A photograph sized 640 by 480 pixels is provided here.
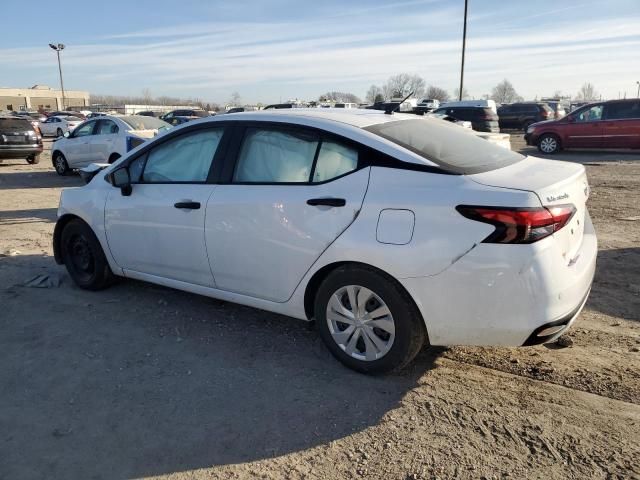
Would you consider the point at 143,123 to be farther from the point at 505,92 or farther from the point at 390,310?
the point at 505,92

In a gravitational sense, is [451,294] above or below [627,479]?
above

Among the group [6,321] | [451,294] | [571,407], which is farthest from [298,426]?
[6,321]

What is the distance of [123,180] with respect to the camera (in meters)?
4.46

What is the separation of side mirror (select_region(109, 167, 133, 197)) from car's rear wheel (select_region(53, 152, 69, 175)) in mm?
10721

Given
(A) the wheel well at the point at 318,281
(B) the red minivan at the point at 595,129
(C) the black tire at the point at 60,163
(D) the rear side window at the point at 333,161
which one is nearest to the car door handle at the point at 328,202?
(D) the rear side window at the point at 333,161

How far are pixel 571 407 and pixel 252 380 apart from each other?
6.33 feet

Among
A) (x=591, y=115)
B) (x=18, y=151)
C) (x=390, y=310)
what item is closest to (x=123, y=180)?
(x=390, y=310)

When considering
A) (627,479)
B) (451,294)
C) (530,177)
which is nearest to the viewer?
(627,479)

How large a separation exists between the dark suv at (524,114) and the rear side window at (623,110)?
514 inches

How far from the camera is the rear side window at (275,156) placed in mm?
3570

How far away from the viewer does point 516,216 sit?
2.78 meters

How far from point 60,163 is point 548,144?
15085 millimetres

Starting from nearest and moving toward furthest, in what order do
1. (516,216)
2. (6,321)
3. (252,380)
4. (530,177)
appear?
(516,216), (530,177), (252,380), (6,321)

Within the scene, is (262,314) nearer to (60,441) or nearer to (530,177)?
(60,441)
